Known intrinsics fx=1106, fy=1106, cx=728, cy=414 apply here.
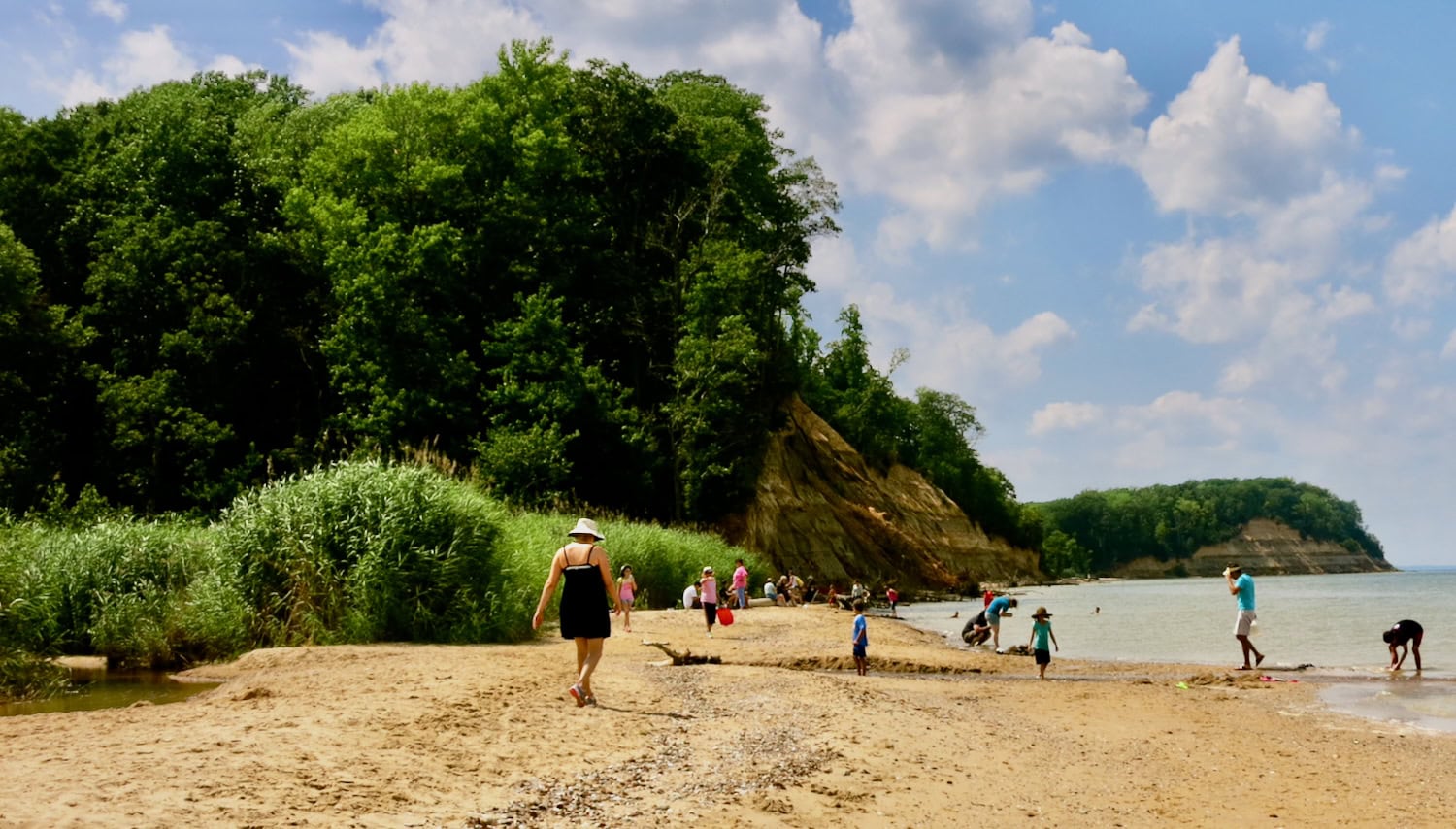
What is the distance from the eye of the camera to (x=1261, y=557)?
608 feet

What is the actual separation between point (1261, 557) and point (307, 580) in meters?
195

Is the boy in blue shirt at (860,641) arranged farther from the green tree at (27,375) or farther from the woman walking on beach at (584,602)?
the green tree at (27,375)

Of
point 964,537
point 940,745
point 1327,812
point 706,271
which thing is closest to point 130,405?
point 706,271

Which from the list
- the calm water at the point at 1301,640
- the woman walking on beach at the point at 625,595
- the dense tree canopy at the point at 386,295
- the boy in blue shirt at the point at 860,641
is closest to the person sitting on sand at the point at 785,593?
the calm water at the point at 1301,640

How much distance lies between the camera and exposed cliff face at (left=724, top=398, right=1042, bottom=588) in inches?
2021

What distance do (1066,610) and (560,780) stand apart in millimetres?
45380

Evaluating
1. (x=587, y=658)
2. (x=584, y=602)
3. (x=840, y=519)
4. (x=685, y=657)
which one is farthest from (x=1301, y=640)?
(x=840, y=519)

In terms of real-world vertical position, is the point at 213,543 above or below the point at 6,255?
below

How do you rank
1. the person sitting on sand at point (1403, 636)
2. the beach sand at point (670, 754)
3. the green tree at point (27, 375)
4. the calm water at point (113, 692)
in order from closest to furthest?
the beach sand at point (670, 754)
the calm water at point (113, 692)
the person sitting on sand at point (1403, 636)
the green tree at point (27, 375)

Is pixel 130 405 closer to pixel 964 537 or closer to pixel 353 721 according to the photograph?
pixel 353 721

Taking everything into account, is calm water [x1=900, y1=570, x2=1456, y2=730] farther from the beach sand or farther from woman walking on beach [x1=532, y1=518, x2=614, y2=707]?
woman walking on beach [x1=532, y1=518, x2=614, y2=707]

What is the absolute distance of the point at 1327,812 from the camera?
918cm

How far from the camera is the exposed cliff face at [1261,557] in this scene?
17988 centimetres

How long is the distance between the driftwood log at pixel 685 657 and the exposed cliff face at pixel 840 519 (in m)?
24.0
